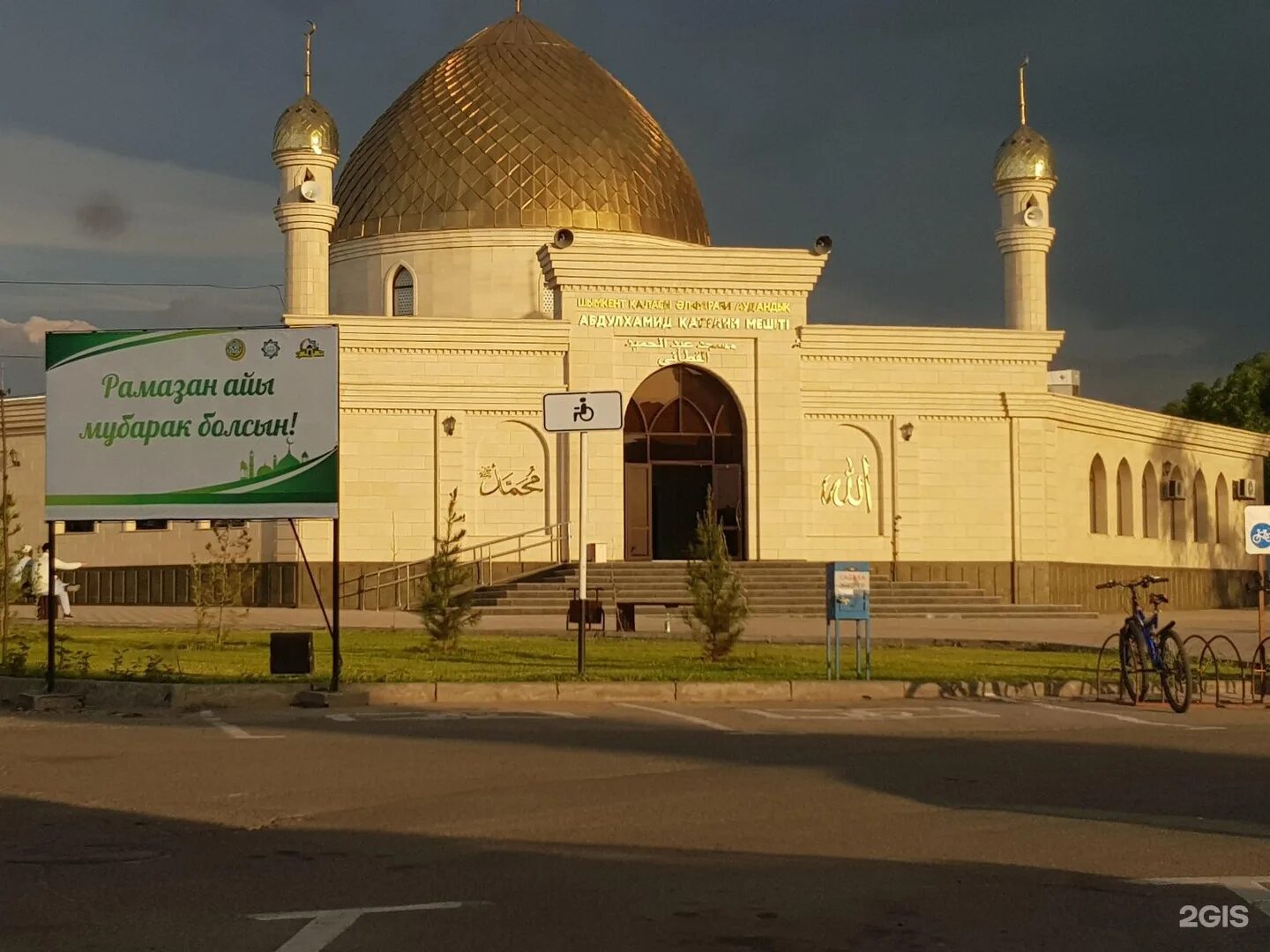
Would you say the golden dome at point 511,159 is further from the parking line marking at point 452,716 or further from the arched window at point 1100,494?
the parking line marking at point 452,716

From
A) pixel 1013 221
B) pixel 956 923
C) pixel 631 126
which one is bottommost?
pixel 956 923

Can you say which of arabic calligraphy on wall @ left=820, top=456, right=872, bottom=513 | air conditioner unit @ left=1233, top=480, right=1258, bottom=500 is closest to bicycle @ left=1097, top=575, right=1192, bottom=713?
arabic calligraphy on wall @ left=820, top=456, right=872, bottom=513

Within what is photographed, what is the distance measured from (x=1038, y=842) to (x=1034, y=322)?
3668cm

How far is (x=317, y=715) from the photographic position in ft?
49.0

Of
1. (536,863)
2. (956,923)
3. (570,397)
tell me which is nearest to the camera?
(956,923)

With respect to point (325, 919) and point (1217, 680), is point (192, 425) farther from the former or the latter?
point (325, 919)

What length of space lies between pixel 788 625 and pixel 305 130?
58.1ft

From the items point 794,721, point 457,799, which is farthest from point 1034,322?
point 457,799

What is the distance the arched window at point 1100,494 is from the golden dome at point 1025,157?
7300 millimetres

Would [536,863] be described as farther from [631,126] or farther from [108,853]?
[631,126]

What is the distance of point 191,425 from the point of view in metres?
16.9

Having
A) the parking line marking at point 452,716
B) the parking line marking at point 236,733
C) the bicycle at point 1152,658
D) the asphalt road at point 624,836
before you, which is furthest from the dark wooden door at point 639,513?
the asphalt road at point 624,836

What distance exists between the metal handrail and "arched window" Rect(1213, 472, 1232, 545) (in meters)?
21.8

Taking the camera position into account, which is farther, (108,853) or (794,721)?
(794,721)
